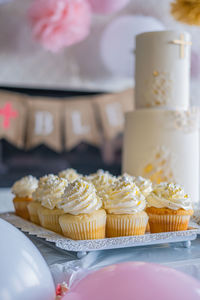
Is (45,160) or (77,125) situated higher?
(77,125)

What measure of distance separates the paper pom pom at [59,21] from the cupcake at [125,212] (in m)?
2.74

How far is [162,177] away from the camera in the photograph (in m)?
1.67

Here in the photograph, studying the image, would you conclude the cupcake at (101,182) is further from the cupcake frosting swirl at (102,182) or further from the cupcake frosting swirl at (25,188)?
the cupcake frosting swirl at (25,188)

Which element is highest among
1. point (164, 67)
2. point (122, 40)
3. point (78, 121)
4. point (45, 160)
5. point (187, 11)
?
point (122, 40)

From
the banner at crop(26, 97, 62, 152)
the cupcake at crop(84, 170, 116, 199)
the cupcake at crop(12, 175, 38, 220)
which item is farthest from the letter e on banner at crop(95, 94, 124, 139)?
the cupcake at crop(84, 170, 116, 199)

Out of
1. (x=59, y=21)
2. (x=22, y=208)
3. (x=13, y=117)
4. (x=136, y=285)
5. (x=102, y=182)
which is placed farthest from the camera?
(x=13, y=117)

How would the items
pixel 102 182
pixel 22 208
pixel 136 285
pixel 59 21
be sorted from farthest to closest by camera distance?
pixel 59 21, pixel 22 208, pixel 102 182, pixel 136 285

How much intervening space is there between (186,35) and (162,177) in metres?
0.61

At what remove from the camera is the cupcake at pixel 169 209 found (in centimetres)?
111

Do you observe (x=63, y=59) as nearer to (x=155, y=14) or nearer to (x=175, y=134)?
(x=155, y=14)

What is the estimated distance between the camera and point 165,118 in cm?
168

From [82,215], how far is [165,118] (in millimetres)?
770

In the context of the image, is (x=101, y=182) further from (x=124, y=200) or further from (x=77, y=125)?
A: (x=77, y=125)

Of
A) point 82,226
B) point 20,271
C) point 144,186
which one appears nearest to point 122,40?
point 144,186
